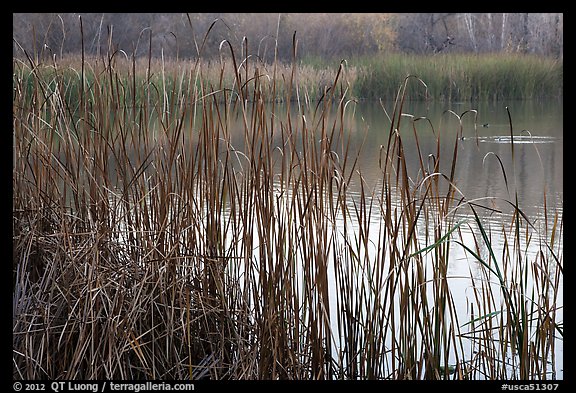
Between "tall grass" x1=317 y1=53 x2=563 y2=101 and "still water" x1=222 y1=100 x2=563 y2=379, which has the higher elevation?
"tall grass" x1=317 y1=53 x2=563 y2=101

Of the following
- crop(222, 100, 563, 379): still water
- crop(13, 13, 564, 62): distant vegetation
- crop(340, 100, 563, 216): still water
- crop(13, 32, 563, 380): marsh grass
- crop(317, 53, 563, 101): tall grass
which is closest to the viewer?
crop(13, 32, 563, 380): marsh grass

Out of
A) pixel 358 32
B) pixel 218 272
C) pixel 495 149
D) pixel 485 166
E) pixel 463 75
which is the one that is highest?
pixel 358 32

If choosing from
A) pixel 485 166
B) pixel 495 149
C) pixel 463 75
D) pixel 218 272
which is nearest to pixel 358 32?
pixel 463 75

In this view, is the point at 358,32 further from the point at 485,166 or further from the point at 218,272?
the point at 218,272

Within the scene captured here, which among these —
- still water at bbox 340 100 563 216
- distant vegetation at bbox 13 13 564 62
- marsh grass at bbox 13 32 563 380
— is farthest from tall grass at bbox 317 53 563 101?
marsh grass at bbox 13 32 563 380

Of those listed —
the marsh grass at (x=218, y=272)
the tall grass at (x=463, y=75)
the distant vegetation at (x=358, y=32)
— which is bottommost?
the marsh grass at (x=218, y=272)

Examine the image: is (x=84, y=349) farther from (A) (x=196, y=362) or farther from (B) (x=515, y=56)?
(B) (x=515, y=56)

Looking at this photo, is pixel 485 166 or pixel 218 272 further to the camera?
pixel 485 166

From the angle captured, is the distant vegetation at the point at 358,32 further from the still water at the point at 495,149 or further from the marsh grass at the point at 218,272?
the marsh grass at the point at 218,272

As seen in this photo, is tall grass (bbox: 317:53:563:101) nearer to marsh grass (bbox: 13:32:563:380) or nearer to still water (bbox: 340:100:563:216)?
still water (bbox: 340:100:563:216)

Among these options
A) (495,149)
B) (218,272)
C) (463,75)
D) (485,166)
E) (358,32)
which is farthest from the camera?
(358,32)

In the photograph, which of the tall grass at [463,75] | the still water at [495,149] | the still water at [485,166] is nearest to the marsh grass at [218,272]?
the still water at [485,166]

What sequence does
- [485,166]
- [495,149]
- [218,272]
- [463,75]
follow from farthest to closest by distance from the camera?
[463,75] < [495,149] < [485,166] < [218,272]
